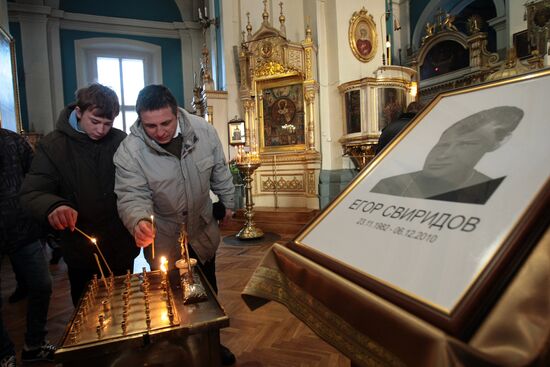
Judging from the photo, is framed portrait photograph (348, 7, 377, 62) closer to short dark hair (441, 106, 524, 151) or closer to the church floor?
the church floor

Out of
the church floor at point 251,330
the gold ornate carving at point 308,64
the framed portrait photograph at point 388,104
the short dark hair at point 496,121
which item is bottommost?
the church floor at point 251,330

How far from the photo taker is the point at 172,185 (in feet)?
5.52

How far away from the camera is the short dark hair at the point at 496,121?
81cm

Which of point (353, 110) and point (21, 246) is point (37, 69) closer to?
point (353, 110)

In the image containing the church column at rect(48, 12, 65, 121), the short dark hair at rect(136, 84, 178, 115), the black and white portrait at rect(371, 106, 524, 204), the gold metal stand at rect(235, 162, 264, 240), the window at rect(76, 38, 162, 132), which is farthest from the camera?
the window at rect(76, 38, 162, 132)

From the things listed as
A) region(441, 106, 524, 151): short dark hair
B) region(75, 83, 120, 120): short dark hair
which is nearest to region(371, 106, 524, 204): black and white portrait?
region(441, 106, 524, 151): short dark hair

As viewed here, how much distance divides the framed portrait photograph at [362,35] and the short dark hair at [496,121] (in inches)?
240

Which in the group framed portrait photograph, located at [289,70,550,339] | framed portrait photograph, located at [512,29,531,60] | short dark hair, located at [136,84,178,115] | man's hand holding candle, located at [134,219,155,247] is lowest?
man's hand holding candle, located at [134,219,155,247]

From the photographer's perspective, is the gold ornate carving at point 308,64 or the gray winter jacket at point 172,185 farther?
the gold ornate carving at point 308,64

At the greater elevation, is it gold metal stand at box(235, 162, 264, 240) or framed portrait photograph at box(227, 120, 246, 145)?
framed portrait photograph at box(227, 120, 246, 145)

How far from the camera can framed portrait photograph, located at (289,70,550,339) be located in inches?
23.8

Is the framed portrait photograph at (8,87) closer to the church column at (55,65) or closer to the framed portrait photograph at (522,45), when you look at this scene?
the church column at (55,65)

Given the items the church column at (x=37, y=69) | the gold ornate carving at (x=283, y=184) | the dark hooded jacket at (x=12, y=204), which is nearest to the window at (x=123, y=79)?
the church column at (x=37, y=69)

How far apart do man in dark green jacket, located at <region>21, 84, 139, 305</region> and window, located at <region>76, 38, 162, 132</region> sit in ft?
29.9
